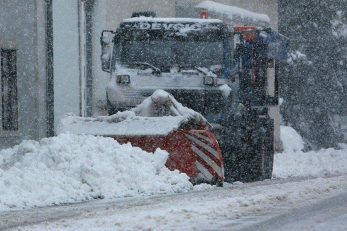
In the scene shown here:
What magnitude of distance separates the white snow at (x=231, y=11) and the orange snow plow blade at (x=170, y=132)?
1052cm

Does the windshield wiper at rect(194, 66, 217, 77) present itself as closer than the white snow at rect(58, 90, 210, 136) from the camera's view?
No

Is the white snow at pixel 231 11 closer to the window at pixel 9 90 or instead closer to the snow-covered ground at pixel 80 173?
the window at pixel 9 90

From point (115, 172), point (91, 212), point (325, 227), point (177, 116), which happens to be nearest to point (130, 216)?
point (91, 212)

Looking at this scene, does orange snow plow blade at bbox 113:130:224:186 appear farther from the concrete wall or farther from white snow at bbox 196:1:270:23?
white snow at bbox 196:1:270:23

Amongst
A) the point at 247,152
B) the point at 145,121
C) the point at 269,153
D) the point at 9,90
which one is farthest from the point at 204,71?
the point at 9,90

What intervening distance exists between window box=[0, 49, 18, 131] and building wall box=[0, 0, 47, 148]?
9 centimetres

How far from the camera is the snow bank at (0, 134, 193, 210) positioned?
41.5ft

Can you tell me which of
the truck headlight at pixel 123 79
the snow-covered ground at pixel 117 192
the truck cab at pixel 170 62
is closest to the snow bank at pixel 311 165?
the snow-covered ground at pixel 117 192

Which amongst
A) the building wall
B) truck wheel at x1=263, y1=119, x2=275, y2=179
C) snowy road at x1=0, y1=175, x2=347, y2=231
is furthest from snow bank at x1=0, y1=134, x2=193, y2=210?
the building wall

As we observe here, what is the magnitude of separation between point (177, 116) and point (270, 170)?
164 inches

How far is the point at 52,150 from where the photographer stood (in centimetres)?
1436

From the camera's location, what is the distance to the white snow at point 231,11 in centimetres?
2747

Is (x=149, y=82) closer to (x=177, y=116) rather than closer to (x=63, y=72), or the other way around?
(x=177, y=116)

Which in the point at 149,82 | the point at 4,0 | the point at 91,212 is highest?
the point at 4,0
